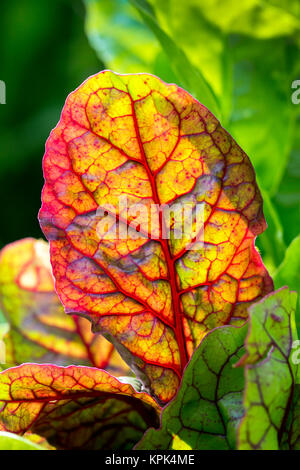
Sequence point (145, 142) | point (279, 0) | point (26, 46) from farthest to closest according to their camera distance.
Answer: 1. point (26, 46)
2. point (279, 0)
3. point (145, 142)

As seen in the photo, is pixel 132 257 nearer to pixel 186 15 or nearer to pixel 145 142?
pixel 145 142

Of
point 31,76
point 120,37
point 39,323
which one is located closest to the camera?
point 39,323

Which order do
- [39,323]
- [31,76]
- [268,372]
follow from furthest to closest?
[31,76] < [39,323] < [268,372]

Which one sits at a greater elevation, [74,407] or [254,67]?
[254,67]

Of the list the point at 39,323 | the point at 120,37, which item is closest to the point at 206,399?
the point at 39,323

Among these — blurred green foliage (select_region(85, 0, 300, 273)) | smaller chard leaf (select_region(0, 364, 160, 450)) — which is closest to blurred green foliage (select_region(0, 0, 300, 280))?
blurred green foliage (select_region(85, 0, 300, 273))

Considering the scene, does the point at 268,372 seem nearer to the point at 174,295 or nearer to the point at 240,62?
the point at 174,295

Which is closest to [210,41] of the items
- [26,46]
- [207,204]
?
[207,204]
